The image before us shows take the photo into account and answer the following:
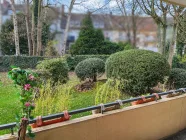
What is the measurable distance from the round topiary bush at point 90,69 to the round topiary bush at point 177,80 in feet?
6.43

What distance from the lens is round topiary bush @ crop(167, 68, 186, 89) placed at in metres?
5.14

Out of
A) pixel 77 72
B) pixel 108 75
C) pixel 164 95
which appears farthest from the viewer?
pixel 77 72

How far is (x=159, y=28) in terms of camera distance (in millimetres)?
6391

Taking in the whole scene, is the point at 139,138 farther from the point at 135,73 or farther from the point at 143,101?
the point at 135,73

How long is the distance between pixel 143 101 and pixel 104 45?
879cm

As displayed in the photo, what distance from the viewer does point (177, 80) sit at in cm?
519

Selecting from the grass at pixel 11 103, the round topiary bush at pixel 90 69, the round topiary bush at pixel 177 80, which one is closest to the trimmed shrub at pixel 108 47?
A: the round topiary bush at pixel 90 69

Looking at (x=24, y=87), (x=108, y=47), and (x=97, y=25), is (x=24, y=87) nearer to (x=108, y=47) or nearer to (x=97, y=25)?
(x=108, y=47)

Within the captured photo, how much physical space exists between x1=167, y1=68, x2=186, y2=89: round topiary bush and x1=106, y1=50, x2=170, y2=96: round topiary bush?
81 centimetres

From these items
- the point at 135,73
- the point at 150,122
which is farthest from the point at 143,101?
the point at 135,73

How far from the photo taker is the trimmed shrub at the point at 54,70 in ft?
14.7

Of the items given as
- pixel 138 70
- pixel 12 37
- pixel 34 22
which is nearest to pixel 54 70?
pixel 138 70

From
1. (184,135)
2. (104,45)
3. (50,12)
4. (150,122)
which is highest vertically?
(50,12)

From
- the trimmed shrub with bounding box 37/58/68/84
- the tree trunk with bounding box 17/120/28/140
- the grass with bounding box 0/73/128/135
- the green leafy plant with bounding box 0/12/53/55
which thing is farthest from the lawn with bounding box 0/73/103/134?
the green leafy plant with bounding box 0/12/53/55
